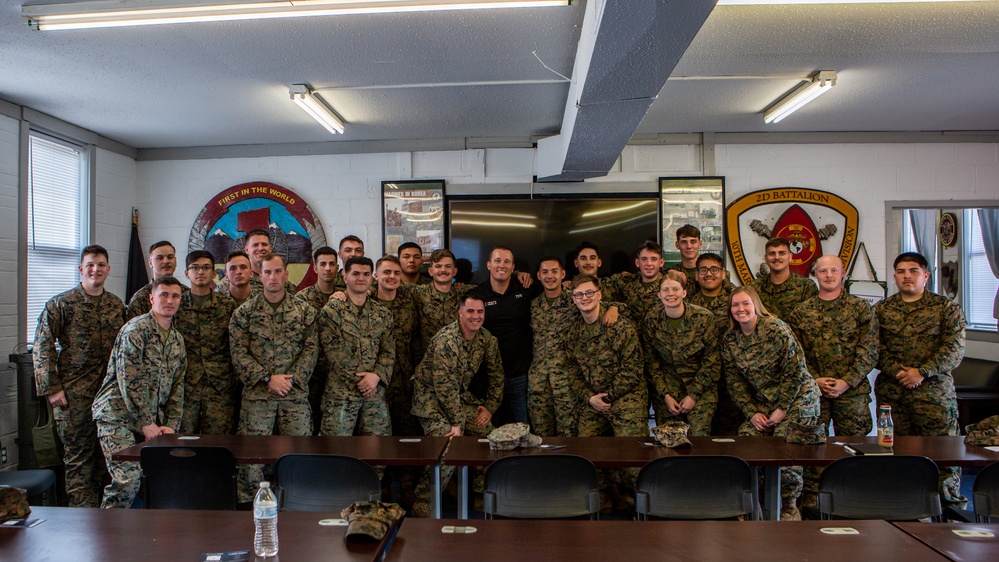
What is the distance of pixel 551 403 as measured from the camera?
14.2ft

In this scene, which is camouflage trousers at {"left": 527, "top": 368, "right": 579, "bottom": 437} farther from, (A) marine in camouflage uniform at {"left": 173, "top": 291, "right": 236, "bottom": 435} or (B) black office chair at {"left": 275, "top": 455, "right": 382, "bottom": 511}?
(A) marine in camouflage uniform at {"left": 173, "top": 291, "right": 236, "bottom": 435}

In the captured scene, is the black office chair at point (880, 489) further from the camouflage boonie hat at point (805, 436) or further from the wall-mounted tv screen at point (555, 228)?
the wall-mounted tv screen at point (555, 228)

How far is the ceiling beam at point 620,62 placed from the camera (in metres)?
2.62

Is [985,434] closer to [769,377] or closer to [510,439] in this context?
[769,377]

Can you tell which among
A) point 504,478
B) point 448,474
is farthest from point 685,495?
point 448,474

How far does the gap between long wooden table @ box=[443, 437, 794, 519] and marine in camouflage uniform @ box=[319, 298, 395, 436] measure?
101 cm

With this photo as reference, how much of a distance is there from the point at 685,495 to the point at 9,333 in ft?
17.5

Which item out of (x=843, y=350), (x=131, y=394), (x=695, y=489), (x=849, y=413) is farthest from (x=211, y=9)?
(x=849, y=413)

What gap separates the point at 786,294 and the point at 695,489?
8.64 feet

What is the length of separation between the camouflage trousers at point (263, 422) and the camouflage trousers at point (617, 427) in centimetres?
185

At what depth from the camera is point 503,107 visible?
17.4 ft

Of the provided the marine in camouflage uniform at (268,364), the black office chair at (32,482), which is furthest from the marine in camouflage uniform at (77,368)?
the marine in camouflage uniform at (268,364)

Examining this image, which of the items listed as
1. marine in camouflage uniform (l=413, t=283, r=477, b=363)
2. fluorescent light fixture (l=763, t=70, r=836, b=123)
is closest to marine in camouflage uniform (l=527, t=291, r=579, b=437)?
marine in camouflage uniform (l=413, t=283, r=477, b=363)

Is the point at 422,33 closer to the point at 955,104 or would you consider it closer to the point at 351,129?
the point at 351,129
